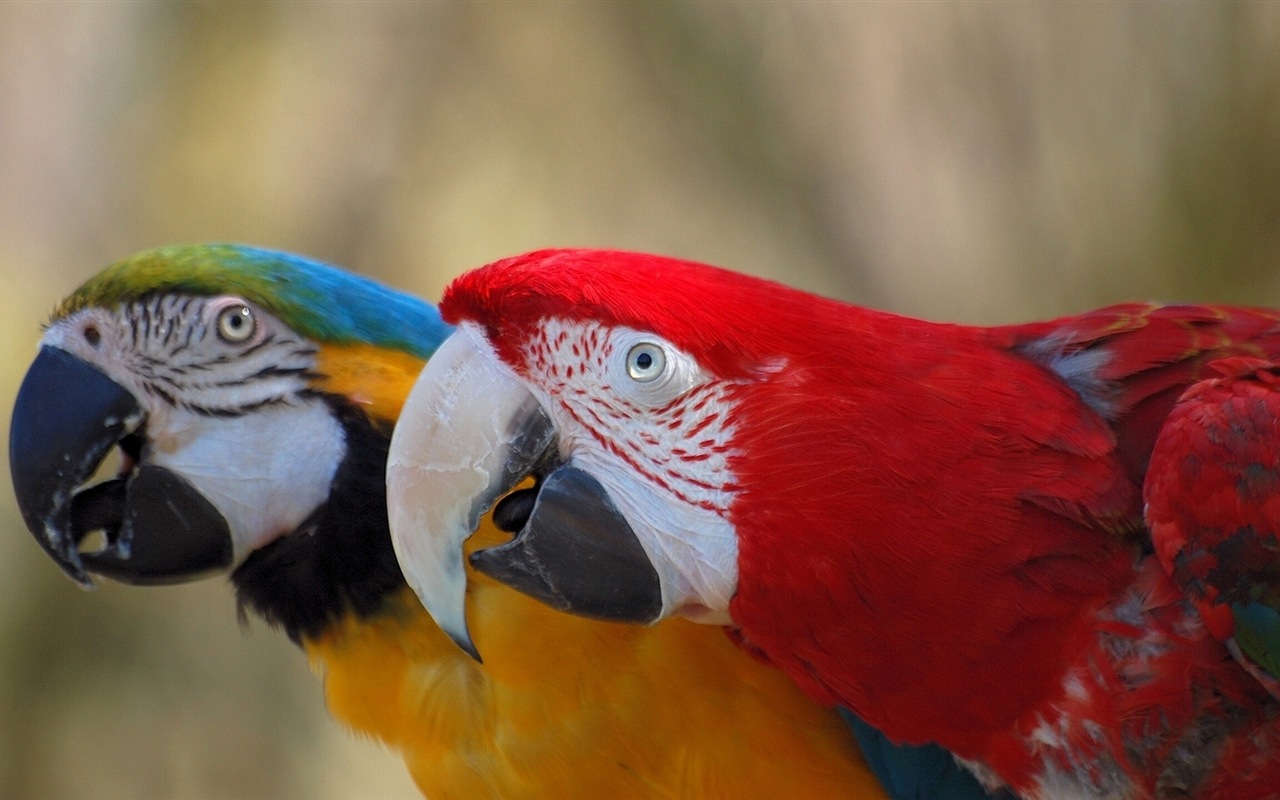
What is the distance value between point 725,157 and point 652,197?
283mm

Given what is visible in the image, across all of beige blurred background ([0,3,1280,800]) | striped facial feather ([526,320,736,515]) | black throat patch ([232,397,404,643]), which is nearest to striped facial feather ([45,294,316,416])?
black throat patch ([232,397,404,643])

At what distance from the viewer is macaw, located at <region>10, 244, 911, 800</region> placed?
5.04 feet

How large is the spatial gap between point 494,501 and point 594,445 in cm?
12

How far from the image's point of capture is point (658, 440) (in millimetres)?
1212

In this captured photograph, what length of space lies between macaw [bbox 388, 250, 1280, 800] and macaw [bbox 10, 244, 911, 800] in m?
0.30

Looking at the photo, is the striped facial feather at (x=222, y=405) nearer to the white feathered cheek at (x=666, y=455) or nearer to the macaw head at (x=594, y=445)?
the macaw head at (x=594, y=445)

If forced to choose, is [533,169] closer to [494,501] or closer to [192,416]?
[192,416]

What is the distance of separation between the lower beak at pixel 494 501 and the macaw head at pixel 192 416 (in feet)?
1.24

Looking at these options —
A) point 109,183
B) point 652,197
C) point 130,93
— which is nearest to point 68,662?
point 109,183

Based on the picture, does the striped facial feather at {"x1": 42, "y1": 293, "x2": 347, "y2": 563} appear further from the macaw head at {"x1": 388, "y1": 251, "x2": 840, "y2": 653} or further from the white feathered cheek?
the white feathered cheek

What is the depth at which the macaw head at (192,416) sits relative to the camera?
1.56 m

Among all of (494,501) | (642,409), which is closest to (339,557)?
(494,501)

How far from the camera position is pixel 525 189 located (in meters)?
3.79

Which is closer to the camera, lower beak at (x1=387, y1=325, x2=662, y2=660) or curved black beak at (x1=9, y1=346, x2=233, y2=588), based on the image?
lower beak at (x1=387, y1=325, x2=662, y2=660)
